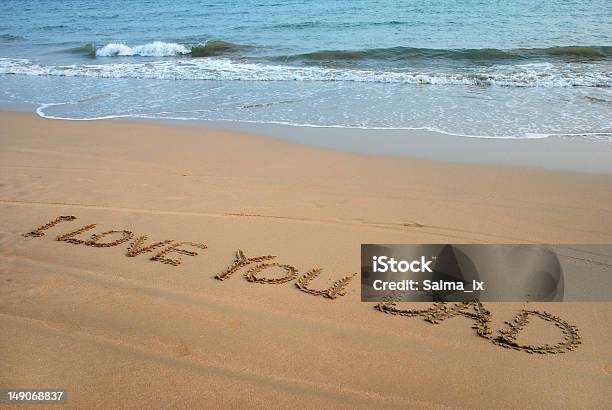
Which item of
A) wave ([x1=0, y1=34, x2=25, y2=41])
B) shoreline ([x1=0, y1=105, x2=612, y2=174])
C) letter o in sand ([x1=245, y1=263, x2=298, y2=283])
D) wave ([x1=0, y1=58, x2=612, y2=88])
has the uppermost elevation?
wave ([x1=0, y1=34, x2=25, y2=41])

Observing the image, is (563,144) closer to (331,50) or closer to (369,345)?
(369,345)

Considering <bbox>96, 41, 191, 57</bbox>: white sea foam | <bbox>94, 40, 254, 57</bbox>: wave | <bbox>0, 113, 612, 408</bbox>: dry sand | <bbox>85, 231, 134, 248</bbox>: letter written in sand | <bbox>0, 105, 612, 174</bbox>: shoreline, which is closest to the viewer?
<bbox>0, 113, 612, 408</bbox>: dry sand

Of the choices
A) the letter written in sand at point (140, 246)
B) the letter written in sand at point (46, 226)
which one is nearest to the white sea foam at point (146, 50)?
the letter written in sand at point (46, 226)

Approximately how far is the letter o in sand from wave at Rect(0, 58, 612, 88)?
23.7 feet

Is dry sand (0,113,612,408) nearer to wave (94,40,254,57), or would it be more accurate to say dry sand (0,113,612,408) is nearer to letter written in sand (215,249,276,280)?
letter written in sand (215,249,276,280)

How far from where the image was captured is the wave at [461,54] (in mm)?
11484

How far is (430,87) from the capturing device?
9203 millimetres

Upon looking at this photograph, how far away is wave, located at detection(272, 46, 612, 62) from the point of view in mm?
11484

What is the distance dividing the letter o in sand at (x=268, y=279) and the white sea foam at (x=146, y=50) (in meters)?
12.9

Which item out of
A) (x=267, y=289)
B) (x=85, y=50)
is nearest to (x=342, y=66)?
(x=85, y=50)

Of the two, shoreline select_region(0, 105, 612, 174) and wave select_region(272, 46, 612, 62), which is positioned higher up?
wave select_region(272, 46, 612, 62)

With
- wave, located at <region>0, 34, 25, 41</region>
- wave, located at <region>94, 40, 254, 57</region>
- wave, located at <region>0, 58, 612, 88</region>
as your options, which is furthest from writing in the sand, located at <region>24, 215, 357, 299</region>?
wave, located at <region>0, 34, 25, 41</region>

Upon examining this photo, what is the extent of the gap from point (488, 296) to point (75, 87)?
980 cm

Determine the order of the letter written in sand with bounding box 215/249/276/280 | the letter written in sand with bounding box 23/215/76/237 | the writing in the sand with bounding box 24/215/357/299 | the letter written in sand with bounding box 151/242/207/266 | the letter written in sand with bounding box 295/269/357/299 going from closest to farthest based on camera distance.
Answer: the letter written in sand with bounding box 295/269/357/299 < the writing in the sand with bounding box 24/215/357/299 < the letter written in sand with bounding box 215/249/276/280 < the letter written in sand with bounding box 151/242/207/266 < the letter written in sand with bounding box 23/215/76/237
